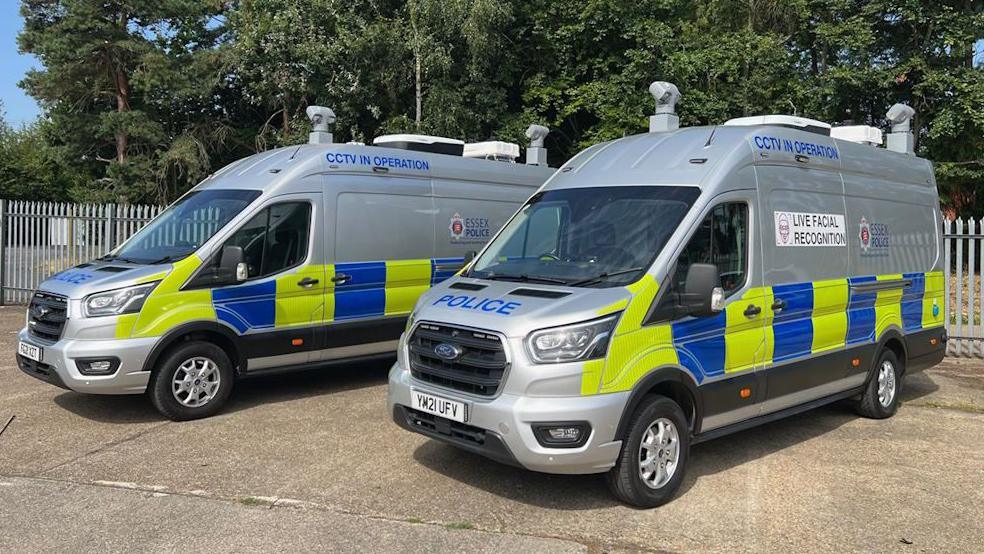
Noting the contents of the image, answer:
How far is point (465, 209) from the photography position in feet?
29.5

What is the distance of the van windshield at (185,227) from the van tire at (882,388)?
18.5 feet

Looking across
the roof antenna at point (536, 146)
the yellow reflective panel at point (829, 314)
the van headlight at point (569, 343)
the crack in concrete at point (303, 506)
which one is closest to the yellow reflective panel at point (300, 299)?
the crack in concrete at point (303, 506)

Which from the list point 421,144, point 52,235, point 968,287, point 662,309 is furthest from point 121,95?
point 662,309

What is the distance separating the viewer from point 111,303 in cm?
638

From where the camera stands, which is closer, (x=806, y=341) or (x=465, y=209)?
(x=806, y=341)

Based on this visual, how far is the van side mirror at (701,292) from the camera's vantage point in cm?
466

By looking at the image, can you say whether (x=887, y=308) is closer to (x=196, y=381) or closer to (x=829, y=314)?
(x=829, y=314)

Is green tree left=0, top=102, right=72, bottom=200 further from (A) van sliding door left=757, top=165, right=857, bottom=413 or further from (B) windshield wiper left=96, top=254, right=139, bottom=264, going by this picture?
(A) van sliding door left=757, top=165, right=857, bottom=413

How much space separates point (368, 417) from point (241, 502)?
2.18m

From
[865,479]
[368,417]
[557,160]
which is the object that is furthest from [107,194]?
[865,479]

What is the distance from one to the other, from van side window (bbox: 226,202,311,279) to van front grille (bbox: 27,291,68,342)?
1.41 metres

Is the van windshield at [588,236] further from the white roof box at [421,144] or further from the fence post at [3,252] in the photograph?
the fence post at [3,252]

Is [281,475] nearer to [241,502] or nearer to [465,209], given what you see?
[241,502]

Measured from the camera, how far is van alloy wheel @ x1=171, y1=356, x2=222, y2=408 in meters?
6.68
